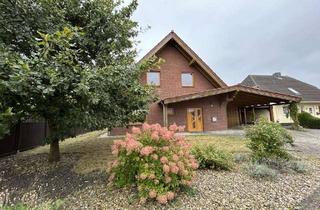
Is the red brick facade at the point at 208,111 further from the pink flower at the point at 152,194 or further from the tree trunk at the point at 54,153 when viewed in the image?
the pink flower at the point at 152,194

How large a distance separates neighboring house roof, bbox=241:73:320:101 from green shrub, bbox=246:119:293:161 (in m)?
21.0

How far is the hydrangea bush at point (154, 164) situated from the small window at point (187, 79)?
12.0m

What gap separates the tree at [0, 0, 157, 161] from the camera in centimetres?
456

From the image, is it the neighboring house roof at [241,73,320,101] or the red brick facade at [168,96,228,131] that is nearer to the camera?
the red brick facade at [168,96,228,131]

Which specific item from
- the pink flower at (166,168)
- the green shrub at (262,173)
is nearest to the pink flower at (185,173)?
the pink flower at (166,168)

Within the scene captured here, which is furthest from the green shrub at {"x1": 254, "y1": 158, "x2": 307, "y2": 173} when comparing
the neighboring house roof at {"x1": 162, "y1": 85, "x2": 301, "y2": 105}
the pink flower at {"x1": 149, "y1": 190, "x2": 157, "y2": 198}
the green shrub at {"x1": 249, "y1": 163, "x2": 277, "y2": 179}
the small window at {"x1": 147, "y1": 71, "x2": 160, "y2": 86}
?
the small window at {"x1": 147, "y1": 71, "x2": 160, "y2": 86}

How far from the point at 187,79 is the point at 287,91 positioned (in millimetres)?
16506

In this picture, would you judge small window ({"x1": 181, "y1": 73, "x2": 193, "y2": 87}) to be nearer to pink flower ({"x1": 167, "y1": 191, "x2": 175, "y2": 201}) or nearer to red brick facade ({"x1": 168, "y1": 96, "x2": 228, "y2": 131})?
red brick facade ({"x1": 168, "y1": 96, "x2": 228, "y2": 131})

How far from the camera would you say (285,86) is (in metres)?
27.0

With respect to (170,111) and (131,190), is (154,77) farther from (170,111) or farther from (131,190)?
(131,190)

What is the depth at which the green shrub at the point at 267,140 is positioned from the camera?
568cm

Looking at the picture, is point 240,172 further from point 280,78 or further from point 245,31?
point 280,78

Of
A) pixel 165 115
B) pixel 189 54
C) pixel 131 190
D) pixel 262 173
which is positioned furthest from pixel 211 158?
pixel 189 54

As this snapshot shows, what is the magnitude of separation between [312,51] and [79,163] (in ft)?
111
